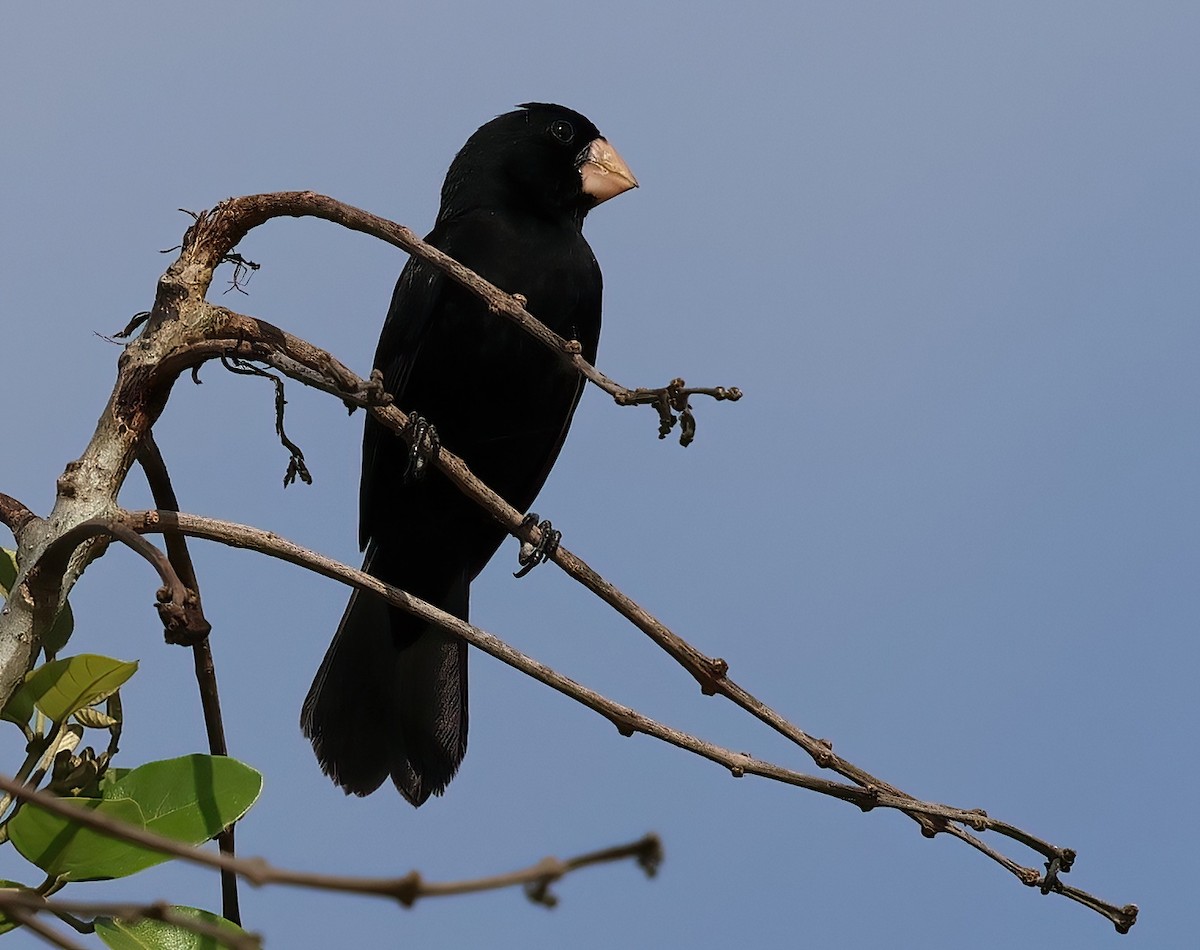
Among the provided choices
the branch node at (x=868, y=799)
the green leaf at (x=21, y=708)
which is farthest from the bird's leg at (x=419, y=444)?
the branch node at (x=868, y=799)

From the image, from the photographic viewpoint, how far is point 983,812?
5.14 feet

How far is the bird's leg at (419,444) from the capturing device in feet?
5.69

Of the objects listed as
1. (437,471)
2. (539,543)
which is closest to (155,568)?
(539,543)

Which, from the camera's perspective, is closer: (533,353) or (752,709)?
(752,709)

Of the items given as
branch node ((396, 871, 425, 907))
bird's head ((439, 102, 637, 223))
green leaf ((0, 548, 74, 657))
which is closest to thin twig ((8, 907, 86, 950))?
branch node ((396, 871, 425, 907))

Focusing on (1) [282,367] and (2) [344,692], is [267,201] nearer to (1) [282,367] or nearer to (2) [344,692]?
(1) [282,367]

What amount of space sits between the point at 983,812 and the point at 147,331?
1139 mm

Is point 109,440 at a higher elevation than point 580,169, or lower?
lower

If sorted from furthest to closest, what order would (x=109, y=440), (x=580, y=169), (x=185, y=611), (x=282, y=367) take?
(x=580, y=169) < (x=282, y=367) < (x=109, y=440) < (x=185, y=611)

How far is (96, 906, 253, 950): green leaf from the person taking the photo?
1266mm

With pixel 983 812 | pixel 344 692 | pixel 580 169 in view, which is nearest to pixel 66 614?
pixel 983 812

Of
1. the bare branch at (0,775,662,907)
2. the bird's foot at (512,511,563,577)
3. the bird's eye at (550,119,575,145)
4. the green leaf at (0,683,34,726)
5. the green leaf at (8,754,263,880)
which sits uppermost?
the bird's eye at (550,119,575,145)

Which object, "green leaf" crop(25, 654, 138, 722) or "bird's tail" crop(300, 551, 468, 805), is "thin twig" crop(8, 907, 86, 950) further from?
"bird's tail" crop(300, 551, 468, 805)

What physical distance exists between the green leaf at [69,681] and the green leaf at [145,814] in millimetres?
94
